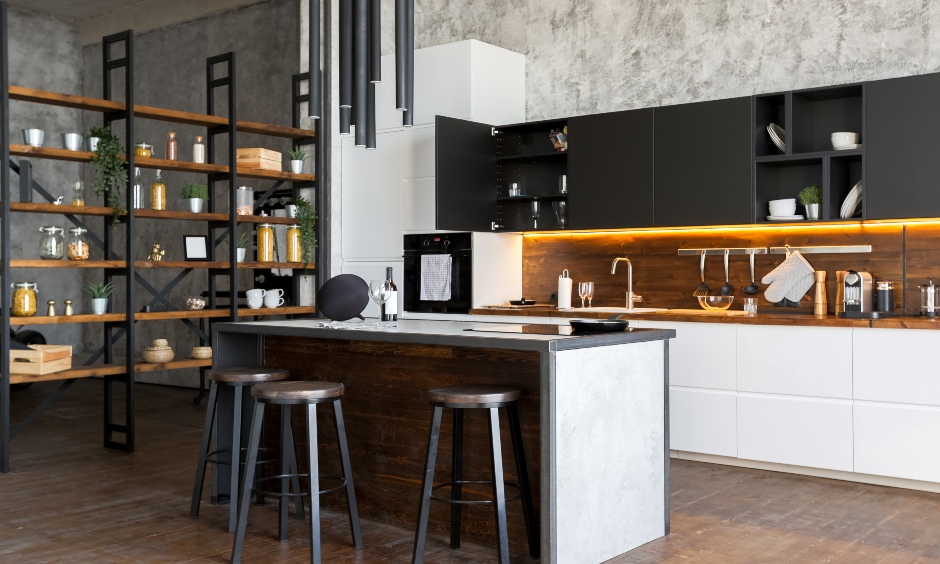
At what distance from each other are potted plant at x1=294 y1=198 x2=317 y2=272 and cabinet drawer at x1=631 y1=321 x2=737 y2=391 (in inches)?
116

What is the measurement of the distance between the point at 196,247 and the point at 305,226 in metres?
0.86

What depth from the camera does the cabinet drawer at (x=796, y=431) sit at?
5070 mm

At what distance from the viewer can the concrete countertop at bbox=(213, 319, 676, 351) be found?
3.46 metres

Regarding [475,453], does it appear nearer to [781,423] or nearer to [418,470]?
[418,470]

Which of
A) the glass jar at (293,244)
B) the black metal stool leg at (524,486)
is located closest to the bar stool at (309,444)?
the black metal stool leg at (524,486)

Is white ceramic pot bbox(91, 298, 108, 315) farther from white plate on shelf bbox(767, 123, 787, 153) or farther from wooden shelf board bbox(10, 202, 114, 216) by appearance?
white plate on shelf bbox(767, 123, 787, 153)

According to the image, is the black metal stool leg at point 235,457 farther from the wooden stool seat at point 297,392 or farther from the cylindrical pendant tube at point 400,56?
the cylindrical pendant tube at point 400,56

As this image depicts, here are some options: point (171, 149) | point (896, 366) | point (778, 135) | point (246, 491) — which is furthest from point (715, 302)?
point (171, 149)

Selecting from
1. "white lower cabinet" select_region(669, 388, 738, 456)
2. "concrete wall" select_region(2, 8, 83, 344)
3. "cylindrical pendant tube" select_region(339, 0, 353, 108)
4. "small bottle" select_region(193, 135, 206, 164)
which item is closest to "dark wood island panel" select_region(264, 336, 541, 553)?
"cylindrical pendant tube" select_region(339, 0, 353, 108)

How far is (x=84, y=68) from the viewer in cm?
1085

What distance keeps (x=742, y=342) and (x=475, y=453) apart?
218 centimetres

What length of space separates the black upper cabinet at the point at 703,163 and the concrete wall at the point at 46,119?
276 inches

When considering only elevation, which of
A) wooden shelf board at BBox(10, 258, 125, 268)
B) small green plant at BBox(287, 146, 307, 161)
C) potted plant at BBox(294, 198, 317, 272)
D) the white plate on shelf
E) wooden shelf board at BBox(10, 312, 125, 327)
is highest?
small green plant at BBox(287, 146, 307, 161)

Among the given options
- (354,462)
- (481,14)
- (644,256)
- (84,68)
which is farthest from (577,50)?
(84,68)
